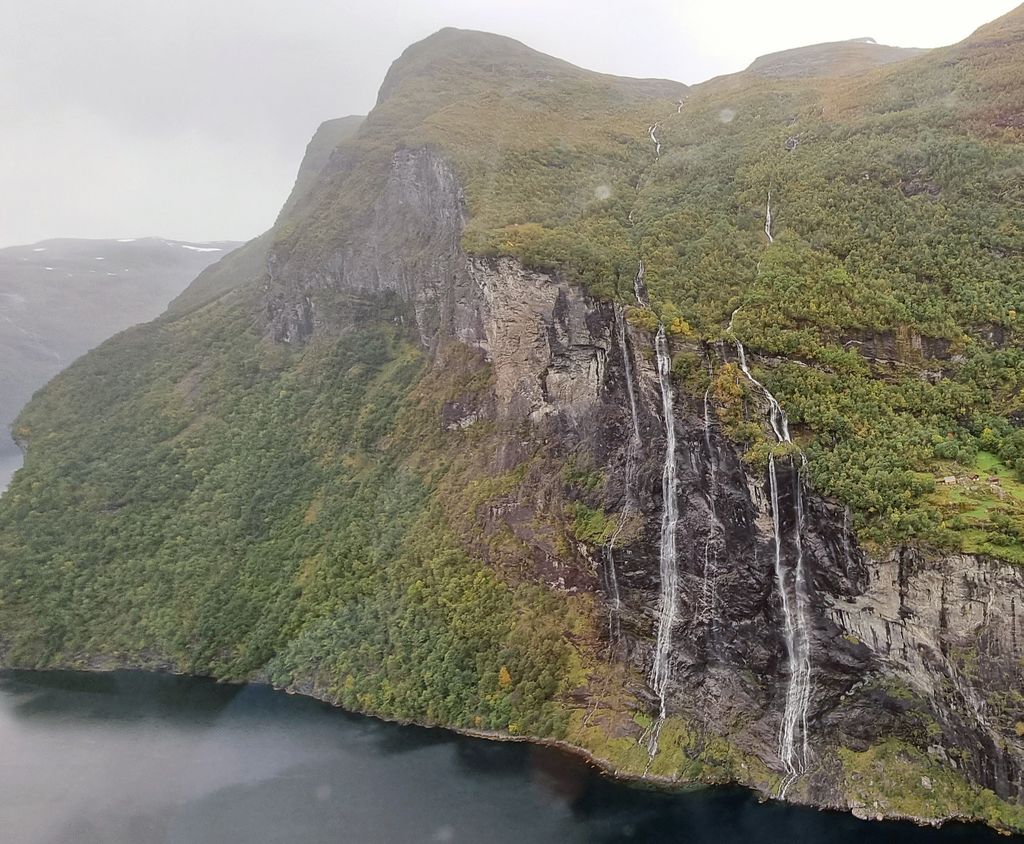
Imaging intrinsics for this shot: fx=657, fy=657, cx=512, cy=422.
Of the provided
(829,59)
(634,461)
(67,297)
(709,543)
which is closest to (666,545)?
(709,543)

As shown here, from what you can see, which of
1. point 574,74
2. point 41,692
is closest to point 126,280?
point 574,74

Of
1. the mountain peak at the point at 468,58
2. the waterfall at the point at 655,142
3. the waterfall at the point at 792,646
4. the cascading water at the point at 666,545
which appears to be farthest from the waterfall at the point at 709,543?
the mountain peak at the point at 468,58

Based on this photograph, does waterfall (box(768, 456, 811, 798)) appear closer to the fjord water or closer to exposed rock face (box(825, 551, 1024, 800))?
the fjord water

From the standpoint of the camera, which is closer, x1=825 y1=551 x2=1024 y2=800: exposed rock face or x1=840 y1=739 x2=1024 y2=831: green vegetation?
x1=825 y1=551 x2=1024 y2=800: exposed rock face

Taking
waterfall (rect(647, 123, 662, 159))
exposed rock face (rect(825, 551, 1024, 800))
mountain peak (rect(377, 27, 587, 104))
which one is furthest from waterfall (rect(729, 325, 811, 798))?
mountain peak (rect(377, 27, 587, 104))

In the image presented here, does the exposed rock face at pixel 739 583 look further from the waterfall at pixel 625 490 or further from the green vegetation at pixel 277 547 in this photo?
the green vegetation at pixel 277 547

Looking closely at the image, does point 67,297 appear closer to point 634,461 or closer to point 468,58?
point 468,58
